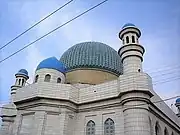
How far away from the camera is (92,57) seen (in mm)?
19891

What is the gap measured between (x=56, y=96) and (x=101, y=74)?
5375mm

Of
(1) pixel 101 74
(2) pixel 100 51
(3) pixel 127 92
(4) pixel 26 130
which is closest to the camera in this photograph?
(3) pixel 127 92

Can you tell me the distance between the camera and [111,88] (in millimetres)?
14898

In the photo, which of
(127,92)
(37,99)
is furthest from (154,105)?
(37,99)

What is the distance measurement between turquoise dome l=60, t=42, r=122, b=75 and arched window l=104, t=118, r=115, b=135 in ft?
19.7

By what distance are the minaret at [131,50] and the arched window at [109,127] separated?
3319mm

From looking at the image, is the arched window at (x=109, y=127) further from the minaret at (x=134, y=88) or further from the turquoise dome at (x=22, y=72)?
the turquoise dome at (x=22, y=72)

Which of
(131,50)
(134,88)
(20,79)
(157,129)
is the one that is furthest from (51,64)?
(157,129)

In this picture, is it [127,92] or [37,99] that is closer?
[127,92]

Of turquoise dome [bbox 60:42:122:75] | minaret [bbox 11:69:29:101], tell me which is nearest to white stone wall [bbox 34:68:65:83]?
turquoise dome [bbox 60:42:122:75]

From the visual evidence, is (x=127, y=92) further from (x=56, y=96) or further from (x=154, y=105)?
(x=56, y=96)

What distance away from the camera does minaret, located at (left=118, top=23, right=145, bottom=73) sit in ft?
49.3

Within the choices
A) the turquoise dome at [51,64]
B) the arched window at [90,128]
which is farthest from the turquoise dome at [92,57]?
the arched window at [90,128]

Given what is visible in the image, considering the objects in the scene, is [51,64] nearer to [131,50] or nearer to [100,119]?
[100,119]
